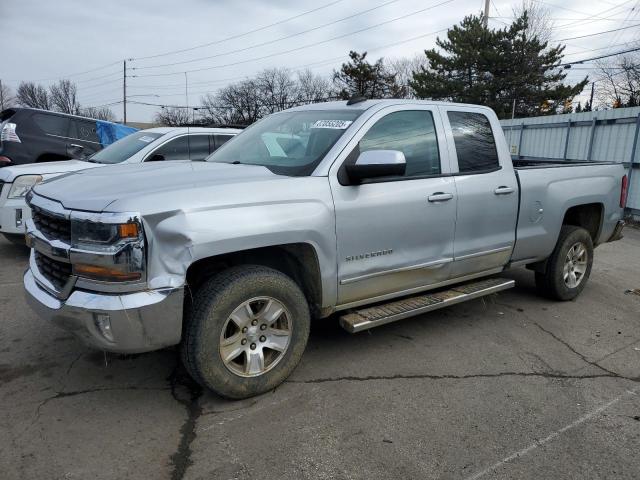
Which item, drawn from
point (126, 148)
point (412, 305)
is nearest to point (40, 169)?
point (126, 148)

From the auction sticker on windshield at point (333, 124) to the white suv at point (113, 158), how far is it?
135 inches

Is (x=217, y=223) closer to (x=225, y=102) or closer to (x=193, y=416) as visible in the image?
(x=193, y=416)

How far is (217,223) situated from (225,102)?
194ft

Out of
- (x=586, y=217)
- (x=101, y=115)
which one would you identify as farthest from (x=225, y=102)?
(x=586, y=217)

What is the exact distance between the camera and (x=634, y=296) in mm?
5668

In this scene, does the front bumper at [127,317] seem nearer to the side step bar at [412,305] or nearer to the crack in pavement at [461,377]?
the crack in pavement at [461,377]

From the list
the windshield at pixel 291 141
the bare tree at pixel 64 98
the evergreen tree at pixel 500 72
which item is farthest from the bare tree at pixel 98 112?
the windshield at pixel 291 141

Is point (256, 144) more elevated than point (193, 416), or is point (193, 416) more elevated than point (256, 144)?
point (256, 144)

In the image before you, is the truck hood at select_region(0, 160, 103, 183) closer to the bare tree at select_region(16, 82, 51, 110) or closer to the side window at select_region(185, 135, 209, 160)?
the side window at select_region(185, 135, 209, 160)

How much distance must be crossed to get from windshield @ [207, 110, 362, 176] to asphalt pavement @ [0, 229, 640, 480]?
4.90 feet

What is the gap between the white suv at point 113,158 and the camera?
241 inches

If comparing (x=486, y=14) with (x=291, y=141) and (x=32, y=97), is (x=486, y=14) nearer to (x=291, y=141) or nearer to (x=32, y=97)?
(x=291, y=141)

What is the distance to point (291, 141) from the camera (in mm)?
3818

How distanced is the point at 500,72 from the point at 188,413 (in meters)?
35.9
